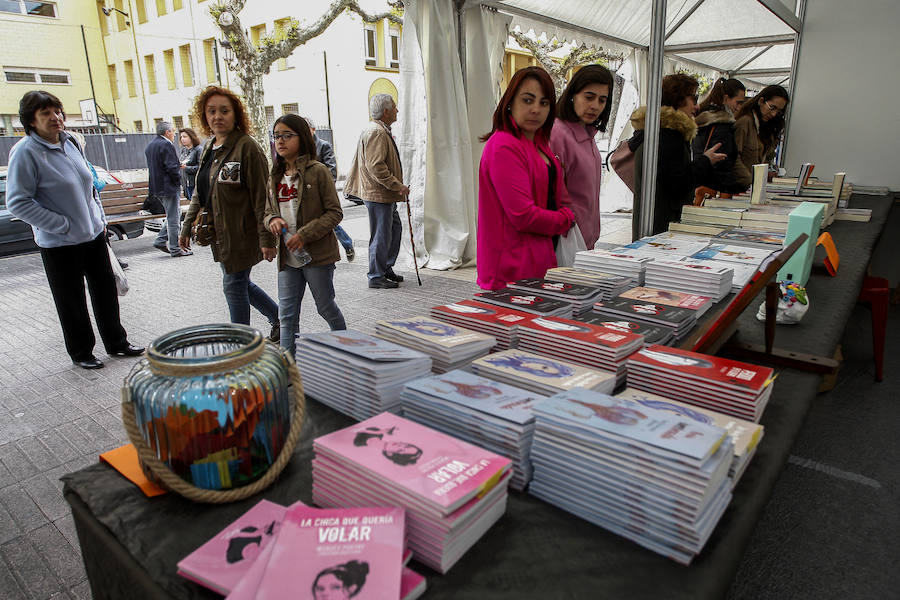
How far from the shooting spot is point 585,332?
122cm

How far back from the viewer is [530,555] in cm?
74

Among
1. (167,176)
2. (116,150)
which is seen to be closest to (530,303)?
(167,176)

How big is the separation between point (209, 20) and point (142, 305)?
19.5 metres

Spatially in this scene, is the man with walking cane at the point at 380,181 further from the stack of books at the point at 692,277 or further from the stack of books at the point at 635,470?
the stack of books at the point at 635,470

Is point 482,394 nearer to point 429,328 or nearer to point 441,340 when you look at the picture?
point 441,340

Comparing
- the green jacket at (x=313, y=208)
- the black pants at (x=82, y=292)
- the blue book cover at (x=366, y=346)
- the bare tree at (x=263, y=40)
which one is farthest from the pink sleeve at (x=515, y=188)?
Answer: the bare tree at (x=263, y=40)

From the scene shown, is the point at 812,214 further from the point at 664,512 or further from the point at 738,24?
the point at 738,24

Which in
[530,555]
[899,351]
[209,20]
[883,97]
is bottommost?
[899,351]

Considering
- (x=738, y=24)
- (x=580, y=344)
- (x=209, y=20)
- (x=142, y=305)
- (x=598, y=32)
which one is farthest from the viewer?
(x=209, y=20)

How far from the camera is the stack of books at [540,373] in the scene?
0.99 m

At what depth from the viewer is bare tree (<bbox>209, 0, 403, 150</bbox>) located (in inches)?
480

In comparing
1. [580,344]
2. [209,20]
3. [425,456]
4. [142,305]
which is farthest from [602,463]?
[209,20]

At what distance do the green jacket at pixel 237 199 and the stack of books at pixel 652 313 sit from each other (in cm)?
203

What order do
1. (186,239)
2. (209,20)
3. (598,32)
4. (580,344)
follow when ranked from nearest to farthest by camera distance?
1. (580,344)
2. (186,239)
3. (598,32)
4. (209,20)
